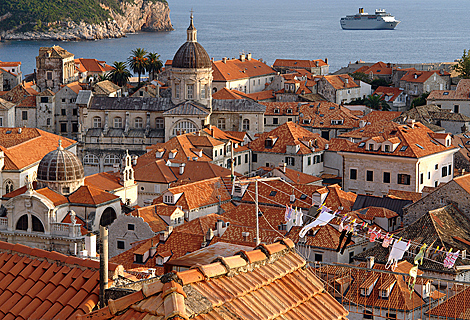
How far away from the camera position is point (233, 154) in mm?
63938

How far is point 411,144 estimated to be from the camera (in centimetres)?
5331

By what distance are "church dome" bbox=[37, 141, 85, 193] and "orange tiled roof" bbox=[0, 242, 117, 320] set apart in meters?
29.0

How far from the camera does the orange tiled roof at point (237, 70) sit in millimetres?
95625

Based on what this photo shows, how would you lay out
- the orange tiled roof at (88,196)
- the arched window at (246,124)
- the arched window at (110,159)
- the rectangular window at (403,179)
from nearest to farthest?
the orange tiled roof at (88,196), the rectangular window at (403,179), the arched window at (110,159), the arched window at (246,124)

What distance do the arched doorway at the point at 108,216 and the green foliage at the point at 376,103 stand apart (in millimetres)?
51148

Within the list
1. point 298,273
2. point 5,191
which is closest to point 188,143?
point 5,191

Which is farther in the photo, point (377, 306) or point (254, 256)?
point (377, 306)

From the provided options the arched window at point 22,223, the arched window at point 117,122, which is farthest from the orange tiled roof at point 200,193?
the arched window at point 117,122

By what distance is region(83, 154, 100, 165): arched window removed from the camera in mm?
69125

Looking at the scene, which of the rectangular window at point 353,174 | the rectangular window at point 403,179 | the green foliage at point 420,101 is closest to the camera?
the rectangular window at point 403,179

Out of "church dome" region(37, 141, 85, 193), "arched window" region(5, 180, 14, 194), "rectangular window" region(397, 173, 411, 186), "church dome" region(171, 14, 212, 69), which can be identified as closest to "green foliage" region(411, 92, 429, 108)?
"church dome" region(171, 14, 212, 69)

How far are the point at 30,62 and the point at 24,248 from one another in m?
166

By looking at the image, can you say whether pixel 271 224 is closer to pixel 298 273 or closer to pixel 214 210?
pixel 214 210

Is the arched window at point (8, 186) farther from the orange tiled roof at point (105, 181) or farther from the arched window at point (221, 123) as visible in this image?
the arched window at point (221, 123)
